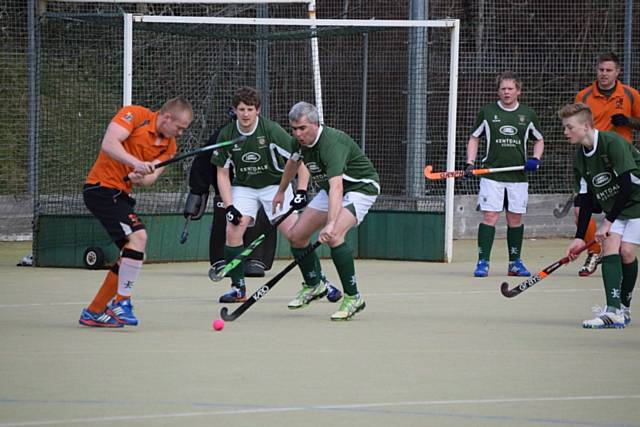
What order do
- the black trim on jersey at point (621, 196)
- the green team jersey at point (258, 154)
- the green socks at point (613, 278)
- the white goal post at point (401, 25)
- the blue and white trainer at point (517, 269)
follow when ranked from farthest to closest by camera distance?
1. the white goal post at point (401, 25)
2. the blue and white trainer at point (517, 269)
3. the green team jersey at point (258, 154)
4. the green socks at point (613, 278)
5. the black trim on jersey at point (621, 196)

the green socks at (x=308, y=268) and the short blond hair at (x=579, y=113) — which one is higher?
the short blond hair at (x=579, y=113)

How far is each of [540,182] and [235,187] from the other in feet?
21.5

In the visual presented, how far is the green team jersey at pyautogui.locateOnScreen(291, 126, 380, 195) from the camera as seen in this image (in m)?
7.51

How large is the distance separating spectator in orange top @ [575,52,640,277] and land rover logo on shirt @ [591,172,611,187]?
10.5 feet

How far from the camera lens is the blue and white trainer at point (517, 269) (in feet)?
34.2

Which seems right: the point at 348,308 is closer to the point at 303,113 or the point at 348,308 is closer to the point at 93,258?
the point at 303,113

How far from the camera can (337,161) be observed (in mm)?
7488

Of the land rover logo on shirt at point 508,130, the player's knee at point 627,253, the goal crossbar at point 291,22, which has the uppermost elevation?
the goal crossbar at point 291,22

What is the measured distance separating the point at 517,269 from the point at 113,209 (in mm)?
4307

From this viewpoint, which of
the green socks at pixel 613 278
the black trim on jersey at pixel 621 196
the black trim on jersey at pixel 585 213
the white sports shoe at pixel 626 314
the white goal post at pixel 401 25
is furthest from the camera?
the white goal post at pixel 401 25

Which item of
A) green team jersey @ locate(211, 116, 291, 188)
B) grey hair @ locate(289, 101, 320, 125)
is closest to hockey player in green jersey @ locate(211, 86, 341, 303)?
green team jersey @ locate(211, 116, 291, 188)

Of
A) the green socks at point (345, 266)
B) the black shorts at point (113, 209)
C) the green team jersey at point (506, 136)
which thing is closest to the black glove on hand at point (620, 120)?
the green team jersey at point (506, 136)

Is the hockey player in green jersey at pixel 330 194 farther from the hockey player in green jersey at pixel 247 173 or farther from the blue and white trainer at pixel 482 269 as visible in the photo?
the blue and white trainer at pixel 482 269

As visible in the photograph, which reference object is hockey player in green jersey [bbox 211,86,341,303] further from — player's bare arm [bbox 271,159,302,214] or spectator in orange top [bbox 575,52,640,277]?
Result: spectator in orange top [bbox 575,52,640,277]
